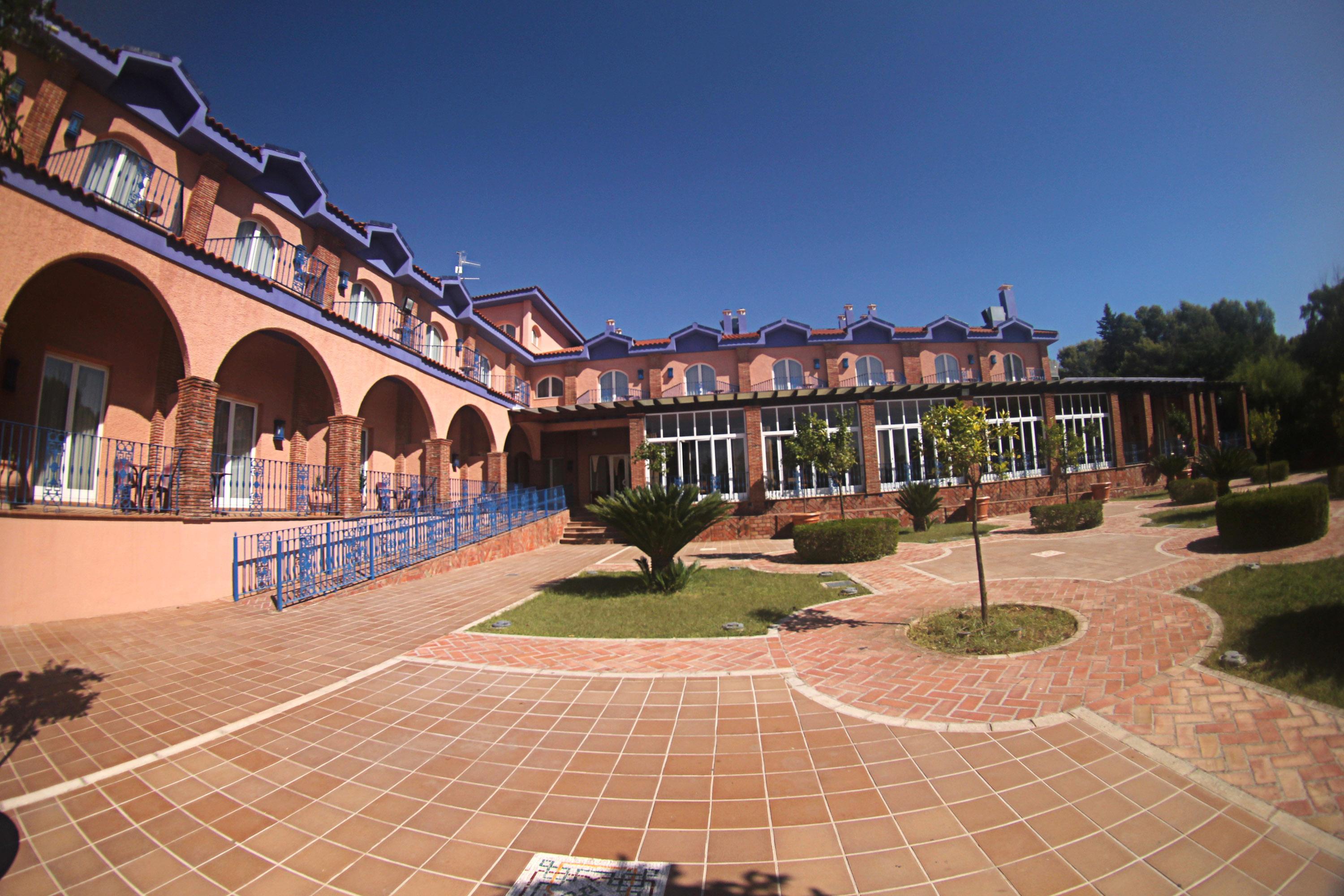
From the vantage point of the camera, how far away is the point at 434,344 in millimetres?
19406

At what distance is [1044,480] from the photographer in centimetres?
1997

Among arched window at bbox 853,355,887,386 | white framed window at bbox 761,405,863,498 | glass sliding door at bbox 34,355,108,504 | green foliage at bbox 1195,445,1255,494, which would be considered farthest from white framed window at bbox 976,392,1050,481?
glass sliding door at bbox 34,355,108,504

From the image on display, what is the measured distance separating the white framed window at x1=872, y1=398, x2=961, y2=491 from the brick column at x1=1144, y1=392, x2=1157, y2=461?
396 inches

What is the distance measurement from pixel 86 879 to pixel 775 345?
27173 millimetres

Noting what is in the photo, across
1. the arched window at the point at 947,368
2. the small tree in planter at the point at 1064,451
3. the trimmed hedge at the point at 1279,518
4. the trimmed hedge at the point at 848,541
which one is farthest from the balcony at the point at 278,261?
the arched window at the point at 947,368

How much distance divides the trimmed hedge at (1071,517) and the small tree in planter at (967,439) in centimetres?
817

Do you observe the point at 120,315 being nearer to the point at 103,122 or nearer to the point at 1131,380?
the point at 103,122

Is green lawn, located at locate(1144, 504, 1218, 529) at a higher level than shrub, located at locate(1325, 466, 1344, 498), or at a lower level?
lower

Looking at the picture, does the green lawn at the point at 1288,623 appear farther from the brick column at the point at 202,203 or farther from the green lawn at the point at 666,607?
the brick column at the point at 202,203

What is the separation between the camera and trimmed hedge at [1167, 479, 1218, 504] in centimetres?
1552

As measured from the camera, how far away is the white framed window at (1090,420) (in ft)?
70.6

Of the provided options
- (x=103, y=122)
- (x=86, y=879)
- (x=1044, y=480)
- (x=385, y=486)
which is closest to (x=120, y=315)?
(x=103, y=122)

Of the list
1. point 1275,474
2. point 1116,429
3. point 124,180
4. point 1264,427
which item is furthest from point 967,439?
point 1116,429

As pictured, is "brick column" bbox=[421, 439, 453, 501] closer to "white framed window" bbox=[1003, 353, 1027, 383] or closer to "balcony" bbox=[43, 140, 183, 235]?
"balcony" bbox=[43, 140, 183, 235]
